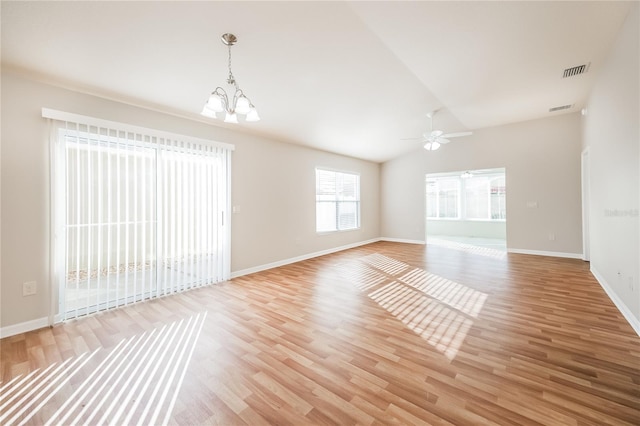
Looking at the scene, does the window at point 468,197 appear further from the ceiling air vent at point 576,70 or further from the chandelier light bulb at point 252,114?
the chandelier light bulb at point 252,114

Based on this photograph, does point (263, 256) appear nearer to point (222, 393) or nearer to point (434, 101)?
point (222, 393)

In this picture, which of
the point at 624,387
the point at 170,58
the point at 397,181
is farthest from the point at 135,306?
the point at 397,181

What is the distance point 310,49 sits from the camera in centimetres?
293

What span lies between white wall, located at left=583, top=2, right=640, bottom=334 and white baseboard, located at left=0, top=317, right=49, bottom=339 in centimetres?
610

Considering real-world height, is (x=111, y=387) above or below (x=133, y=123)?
below

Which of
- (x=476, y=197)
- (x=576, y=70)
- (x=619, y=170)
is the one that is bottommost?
(x=619, y=170)

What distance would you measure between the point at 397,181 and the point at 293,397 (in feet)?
24.8

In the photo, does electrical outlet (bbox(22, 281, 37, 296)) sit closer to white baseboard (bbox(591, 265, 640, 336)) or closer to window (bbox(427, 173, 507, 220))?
white baseboard (bbox(591, 265, 640, 336))

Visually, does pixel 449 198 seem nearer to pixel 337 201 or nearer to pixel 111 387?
pixel 337 201

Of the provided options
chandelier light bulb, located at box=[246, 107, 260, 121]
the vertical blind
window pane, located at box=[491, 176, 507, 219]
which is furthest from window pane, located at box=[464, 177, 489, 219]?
chandelier light bulb, located at box=[246, 107, 260, 121]

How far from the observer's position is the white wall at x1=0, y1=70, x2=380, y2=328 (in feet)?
8.50

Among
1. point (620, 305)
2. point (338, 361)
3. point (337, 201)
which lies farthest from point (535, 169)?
point (338, 361)

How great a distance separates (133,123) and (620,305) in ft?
21.0

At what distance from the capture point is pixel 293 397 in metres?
1.70
